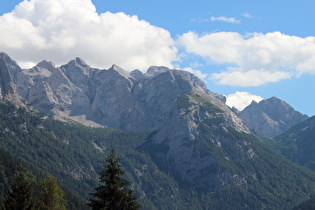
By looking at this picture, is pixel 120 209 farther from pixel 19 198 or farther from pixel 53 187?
pixel 53 187

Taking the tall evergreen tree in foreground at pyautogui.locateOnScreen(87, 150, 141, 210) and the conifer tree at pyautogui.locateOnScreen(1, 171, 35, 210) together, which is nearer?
the tall evergreen tree in foreground at pyautogui.locateOnScreen(87, 150, 141, 210)

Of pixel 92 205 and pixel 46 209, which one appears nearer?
pixel 92 205

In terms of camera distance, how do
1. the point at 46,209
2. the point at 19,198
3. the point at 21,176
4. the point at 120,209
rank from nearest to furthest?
the point at 120,209
the point at 19,198
the point at 21,176
the point at 46,209

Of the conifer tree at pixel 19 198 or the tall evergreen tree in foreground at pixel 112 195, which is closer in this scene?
the tall evergreen tree in foreground at pixel 112 195

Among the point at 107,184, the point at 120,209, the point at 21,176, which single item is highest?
the point at 21,176

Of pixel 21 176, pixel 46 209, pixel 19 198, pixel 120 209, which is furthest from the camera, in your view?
pixel 46 209

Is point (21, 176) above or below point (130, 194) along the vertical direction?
above

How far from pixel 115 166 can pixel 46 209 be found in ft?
123

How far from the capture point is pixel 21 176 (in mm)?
59312

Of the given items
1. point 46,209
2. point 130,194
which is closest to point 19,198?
point 130,194

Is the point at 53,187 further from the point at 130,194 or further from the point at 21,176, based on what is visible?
the point at 130,194

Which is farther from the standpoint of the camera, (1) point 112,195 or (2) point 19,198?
(2) point 19,198

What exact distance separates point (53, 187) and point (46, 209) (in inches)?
238

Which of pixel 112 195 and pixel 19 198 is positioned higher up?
pixel 19 198
